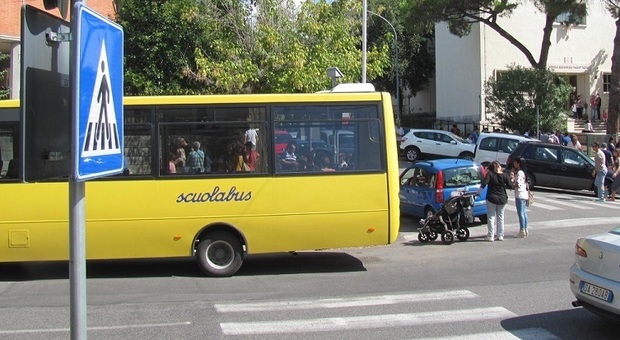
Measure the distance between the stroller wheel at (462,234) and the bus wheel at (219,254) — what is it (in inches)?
209

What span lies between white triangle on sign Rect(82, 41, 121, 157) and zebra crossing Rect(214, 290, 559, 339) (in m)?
4.11

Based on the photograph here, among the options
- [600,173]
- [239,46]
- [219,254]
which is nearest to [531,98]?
[600,173]

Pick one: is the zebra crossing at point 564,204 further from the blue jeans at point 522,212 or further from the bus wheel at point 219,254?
the bus wheel at point 219,254

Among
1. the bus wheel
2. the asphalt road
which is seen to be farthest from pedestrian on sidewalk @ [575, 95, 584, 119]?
the bus wheel

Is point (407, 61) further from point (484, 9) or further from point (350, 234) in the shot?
point (350, 234)

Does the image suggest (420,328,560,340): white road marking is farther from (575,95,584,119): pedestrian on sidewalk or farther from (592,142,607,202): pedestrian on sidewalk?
(575,95,584,119): pedestrian on sidewalk

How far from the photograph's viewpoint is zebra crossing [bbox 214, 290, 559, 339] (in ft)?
21.7

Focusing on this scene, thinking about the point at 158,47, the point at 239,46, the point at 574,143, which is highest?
the point at 158,47

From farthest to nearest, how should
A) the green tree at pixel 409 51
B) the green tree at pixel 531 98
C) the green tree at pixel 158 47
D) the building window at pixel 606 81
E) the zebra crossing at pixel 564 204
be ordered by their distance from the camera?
the green tree at pixel 409 51 → the building window at pixel 606 81 → the green tree at pixel 531 98 → the green tree at pixel 158 47 → the zebra crossing at pixel 564 204

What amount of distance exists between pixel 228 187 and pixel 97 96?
6.91m

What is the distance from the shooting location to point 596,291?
20.3 feet

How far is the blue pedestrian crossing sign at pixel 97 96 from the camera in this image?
2643 mm

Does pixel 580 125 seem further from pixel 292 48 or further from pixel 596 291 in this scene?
pixel 596 291

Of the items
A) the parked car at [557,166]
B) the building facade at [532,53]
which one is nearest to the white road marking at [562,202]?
the parked car at [557,166]
